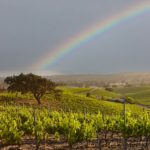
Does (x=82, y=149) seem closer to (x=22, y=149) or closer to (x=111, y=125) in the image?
(x=111, y=125)

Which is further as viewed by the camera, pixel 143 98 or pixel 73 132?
pixel 143 98

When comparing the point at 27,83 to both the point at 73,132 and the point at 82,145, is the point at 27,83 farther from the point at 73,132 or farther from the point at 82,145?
the point at 73,132

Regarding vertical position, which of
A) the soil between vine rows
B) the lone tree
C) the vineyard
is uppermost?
the lone tree

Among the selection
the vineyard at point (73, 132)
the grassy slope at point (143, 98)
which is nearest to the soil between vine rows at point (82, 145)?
the vineyard at point (73, 132)

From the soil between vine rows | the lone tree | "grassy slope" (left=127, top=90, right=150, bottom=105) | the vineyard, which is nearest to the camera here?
the vineyard

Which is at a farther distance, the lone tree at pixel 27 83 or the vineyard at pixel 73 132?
the lone tree at pixel 27 83

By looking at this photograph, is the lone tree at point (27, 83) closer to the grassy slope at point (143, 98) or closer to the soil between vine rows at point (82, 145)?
the soil between vine rows at point (82, 145)

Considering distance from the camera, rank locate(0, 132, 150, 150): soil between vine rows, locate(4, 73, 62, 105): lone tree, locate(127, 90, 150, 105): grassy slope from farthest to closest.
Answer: locate(127, 90, 150, 105): grassy slope, locate(4, 73, 62, 105): lone tree, locate(0, 132, 150, 150): soil between vine rows

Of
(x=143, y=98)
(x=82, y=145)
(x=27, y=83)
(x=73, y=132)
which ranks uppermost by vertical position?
(x=27, y=83)


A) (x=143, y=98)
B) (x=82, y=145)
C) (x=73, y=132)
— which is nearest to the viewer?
(x=73, y=132)

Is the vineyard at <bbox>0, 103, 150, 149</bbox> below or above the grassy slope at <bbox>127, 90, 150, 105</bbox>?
above

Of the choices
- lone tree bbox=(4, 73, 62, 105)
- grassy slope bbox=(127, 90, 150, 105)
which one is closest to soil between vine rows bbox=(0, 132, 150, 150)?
lone tree bbox=(4, 73, 62, 105)

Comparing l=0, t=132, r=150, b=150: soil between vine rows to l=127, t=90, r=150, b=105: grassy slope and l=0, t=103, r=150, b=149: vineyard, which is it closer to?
l=0, t=103, r=150, b=149: vineyard

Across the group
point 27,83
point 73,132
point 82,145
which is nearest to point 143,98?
point 27,83
